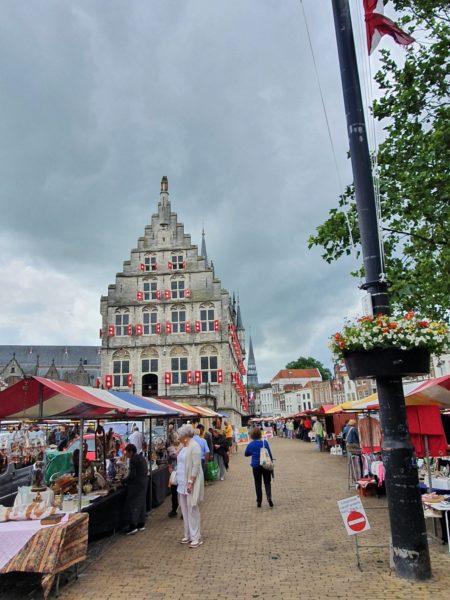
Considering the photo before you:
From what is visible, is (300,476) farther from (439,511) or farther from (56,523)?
(56,523)

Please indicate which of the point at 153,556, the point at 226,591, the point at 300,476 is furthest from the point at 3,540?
the point at 300,476

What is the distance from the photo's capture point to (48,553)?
201 inches

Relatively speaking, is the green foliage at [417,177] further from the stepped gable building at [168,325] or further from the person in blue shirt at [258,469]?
the stepped gable building at [168,325]

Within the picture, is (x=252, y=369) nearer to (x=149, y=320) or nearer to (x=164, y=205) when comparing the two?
(x=149, y=320)

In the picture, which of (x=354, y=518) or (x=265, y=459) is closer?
(x=354, y=518)

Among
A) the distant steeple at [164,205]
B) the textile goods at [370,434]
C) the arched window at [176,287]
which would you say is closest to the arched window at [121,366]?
the arched window at [176,287]

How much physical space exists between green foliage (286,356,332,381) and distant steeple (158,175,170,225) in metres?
75.6

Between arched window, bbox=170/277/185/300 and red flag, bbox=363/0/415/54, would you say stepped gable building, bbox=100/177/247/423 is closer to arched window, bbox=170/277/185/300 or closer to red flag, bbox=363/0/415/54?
arched window, bbox=170/277/185/300

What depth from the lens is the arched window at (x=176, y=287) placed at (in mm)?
38656

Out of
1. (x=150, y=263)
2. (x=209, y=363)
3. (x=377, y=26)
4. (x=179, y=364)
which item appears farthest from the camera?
(x=150, y=263)

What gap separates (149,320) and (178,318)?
2.53 metres

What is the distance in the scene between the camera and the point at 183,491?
282 inches

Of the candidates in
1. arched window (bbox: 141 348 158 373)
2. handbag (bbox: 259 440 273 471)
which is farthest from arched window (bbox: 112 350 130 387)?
handbag (bbox: 259 440 273 471)

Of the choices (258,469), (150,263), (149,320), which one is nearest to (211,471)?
(258,469)
